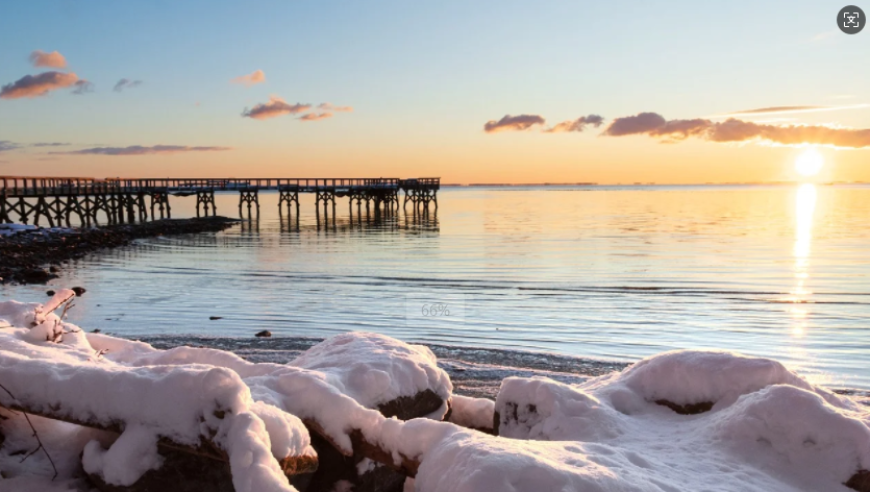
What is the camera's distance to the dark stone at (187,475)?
11.6 ft

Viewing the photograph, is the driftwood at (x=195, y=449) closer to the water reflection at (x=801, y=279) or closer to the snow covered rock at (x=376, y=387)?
the snow covered rock at (x=376, y=387)

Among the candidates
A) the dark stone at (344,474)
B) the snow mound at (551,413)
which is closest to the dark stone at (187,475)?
the dark stone at (344,474)

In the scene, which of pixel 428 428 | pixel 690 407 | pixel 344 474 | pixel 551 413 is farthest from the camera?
pixel 690 407

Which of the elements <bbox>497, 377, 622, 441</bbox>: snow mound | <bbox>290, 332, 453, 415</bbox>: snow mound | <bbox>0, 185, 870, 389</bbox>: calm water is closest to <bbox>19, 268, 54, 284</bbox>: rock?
<bbox>0, 185, 870, 389</bbox>: calm water

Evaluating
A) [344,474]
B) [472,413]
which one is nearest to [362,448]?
[344,474]

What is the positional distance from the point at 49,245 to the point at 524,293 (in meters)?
23.9

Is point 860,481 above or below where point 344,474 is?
above

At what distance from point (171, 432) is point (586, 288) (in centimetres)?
1712

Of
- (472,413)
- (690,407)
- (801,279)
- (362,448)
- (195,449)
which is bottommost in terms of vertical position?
(801,279)

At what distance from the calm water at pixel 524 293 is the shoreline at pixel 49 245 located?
120 cm

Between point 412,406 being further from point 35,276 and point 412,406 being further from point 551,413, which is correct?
point 35,276

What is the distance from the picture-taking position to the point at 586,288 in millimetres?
19562

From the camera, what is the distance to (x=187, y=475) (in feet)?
11.7

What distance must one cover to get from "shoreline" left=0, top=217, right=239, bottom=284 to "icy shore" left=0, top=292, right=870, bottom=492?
19.2m
